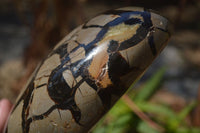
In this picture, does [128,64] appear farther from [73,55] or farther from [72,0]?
[72,0]

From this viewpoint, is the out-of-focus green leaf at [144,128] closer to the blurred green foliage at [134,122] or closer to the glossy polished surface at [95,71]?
the blurred green foliage at [134,122]

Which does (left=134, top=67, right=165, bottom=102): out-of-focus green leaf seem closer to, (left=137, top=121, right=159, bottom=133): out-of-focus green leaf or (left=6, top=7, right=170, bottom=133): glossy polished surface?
(left=137, top=121, right=159, bottom=133): out-of-focus green leaf

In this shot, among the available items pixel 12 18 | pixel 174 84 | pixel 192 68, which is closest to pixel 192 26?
pixel 192 68

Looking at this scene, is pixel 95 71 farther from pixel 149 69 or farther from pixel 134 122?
pixel 149 69

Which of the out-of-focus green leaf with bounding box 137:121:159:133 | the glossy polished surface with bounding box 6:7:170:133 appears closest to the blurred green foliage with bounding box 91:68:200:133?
the out-of-focus green leaf with bounding box 137:121:159:133

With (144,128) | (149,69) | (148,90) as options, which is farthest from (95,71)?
(149,69)

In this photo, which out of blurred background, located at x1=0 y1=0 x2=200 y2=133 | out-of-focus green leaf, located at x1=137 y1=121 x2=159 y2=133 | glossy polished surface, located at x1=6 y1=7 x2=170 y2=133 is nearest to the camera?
glossy polished surface, located at x1=6 y1=7 x2=170 y2=133

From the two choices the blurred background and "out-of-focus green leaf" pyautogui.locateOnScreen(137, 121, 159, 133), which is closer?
"out-of-focus green leaf" pyautogui.locateOnScreen(137, 121, 159, 133)

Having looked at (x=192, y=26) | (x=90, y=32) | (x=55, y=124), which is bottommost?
(x=192, y=26)
